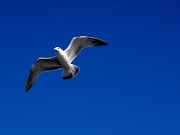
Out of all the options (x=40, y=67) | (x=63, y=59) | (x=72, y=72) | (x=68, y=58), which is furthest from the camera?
(x=40, y=67)

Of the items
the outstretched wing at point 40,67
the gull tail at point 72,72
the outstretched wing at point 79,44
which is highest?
the outstretched wing at point 79,44

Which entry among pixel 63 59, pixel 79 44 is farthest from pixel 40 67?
pixel 79 44

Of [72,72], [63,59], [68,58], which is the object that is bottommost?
[72,72]

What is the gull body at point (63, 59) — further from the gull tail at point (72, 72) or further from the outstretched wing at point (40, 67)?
the outstretched wing at point (40, 67)

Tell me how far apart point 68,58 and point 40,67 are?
83.5 inches

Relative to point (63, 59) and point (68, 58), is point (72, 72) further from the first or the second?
point (63, 59)

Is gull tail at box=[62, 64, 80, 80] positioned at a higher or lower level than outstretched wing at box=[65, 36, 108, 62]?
lower

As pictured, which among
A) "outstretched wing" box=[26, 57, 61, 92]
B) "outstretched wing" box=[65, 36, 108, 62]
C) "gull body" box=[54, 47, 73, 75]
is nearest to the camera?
"gull body" box=[54, 47, 73, 75]

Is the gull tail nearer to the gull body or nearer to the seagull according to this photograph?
the seagull

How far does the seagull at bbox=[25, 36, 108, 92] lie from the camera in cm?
1977

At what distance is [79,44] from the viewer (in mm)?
20219

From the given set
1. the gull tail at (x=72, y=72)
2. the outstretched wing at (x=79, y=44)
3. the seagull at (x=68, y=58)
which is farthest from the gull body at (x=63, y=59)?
the outstretched wing at (x=79, y=44)

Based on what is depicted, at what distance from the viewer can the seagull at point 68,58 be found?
1977 centimetres

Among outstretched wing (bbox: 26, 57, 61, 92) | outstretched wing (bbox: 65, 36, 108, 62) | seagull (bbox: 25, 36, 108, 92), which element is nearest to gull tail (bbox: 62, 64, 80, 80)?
seagull (bbox: 25, 36, 108, 92)
